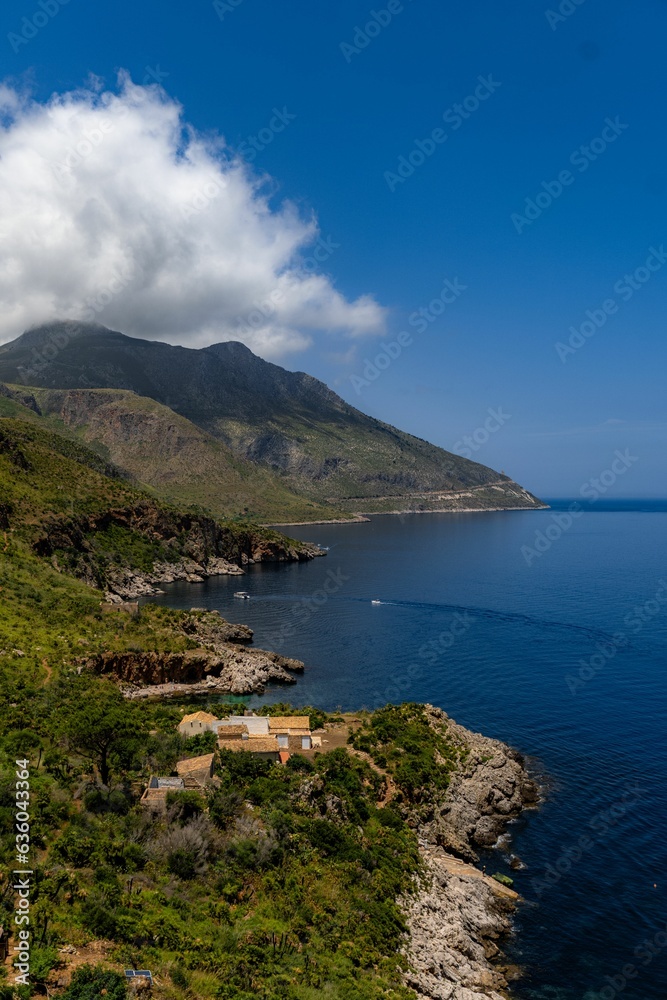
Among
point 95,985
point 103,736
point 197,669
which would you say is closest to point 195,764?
point 103,736

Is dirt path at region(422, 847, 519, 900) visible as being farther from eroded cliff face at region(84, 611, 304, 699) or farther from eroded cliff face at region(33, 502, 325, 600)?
eroded cliff face at region(33, 502, 325, 600)

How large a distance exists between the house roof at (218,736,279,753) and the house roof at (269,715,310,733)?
10.6 ft

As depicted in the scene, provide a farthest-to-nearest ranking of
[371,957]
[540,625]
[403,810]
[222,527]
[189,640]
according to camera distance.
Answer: [222,527] < [540,625] < [189,640] < [403,810] < [371,957]

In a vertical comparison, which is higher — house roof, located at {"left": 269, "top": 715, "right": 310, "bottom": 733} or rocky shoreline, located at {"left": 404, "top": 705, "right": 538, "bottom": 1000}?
house roof, located at {"left": 269, "top": 715, "right": 310, "bottom": 733}

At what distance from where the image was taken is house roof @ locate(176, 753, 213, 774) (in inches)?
1469

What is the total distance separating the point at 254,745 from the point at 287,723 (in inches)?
260

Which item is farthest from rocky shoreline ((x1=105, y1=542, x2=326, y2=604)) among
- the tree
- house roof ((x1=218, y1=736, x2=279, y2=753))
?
the tree

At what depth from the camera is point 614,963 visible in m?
30.8

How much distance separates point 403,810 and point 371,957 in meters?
14.9

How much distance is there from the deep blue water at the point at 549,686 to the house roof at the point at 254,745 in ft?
52.8

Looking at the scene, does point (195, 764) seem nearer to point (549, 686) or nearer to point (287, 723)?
point (287, 723)

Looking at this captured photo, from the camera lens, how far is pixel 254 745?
43.2 metres

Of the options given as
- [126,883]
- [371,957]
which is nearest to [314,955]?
[371,957]

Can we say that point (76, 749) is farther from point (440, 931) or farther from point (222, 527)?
point (222, 527)
